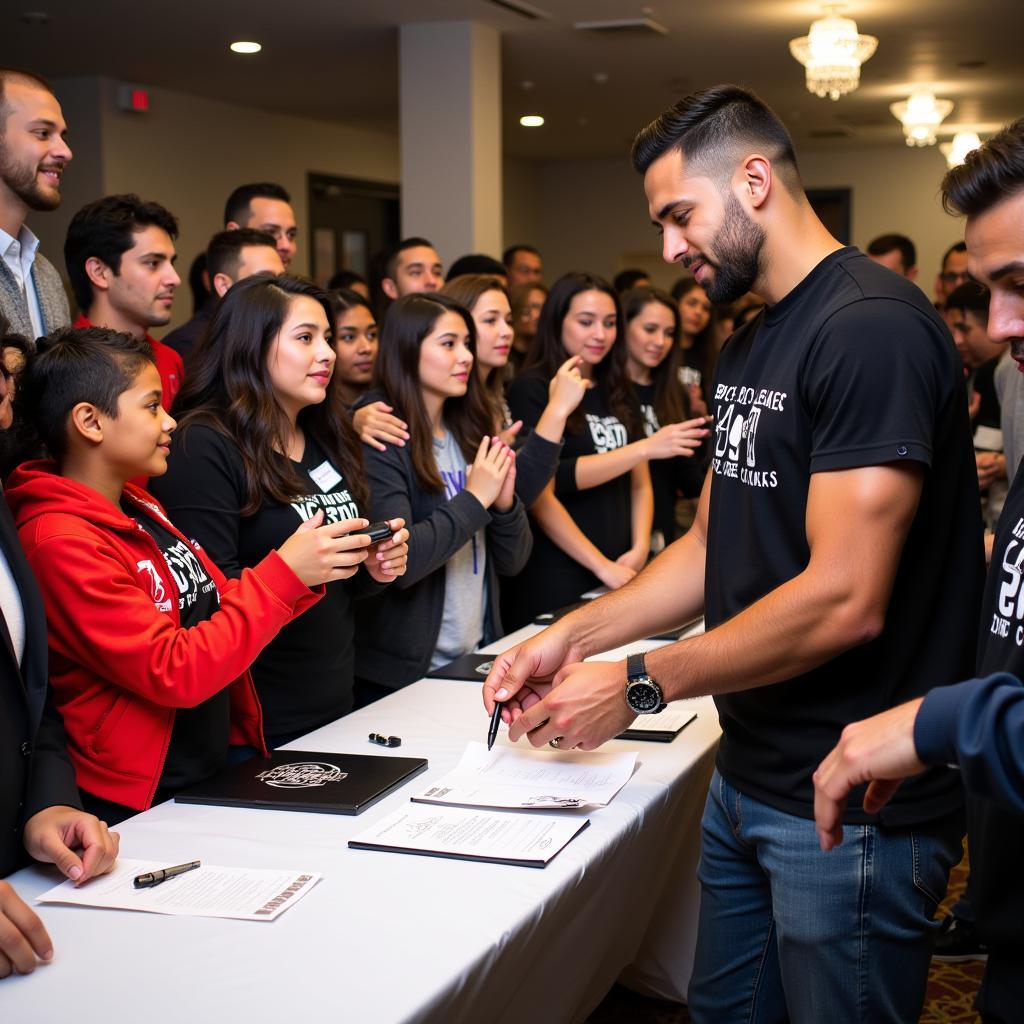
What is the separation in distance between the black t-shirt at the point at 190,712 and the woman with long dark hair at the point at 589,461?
162 centimetres

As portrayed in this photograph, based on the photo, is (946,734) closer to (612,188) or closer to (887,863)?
(887,863)

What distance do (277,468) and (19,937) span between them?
1239mm

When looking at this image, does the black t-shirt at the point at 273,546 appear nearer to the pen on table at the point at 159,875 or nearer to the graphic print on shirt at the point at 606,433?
the pen on table at the point at 159,875

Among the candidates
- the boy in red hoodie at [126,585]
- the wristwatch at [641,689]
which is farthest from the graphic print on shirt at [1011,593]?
the boy in red hoodie at [126,585]

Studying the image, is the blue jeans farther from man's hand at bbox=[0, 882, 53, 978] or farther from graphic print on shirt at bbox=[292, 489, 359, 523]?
graphic print on shirt at bbox=[292, 489, 359, 523]

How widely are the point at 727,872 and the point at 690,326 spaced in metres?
4.68

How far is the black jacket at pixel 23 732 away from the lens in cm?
155

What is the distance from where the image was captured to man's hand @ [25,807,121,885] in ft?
4.82

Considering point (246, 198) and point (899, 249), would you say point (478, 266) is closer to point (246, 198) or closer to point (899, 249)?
point (246, 198)

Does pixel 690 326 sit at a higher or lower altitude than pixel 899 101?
lower

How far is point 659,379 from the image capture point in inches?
165

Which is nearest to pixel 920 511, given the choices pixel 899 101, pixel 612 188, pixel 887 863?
pixel 887 863

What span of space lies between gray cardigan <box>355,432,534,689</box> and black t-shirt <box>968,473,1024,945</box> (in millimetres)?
1544

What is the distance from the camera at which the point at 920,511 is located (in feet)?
4.78
